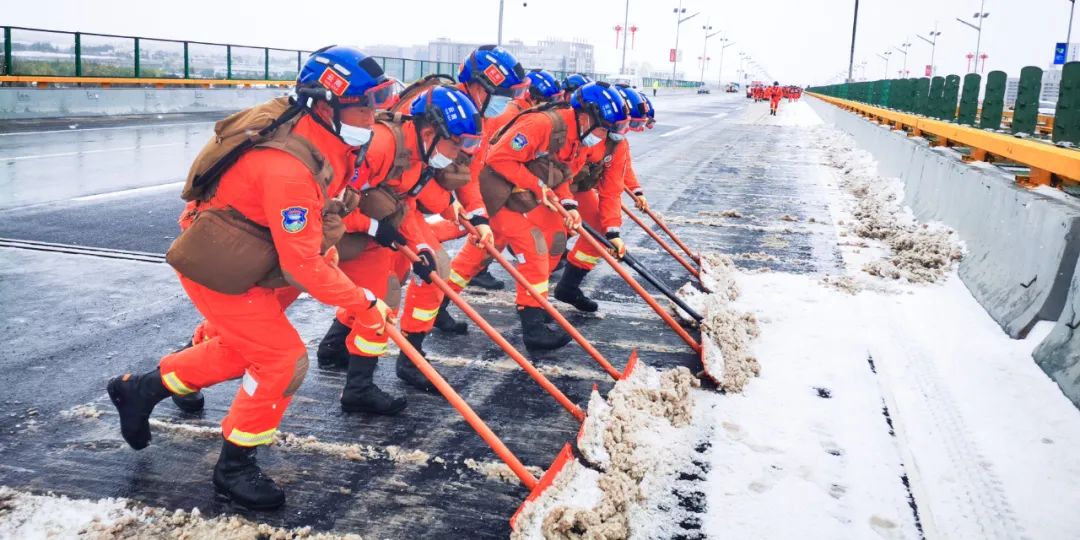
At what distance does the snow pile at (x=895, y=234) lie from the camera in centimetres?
746

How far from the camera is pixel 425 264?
4.47m

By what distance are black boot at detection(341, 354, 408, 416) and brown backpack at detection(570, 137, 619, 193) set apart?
270cm

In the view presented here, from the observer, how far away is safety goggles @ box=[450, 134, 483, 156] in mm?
4402

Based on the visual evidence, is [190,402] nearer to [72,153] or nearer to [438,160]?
[438,160]

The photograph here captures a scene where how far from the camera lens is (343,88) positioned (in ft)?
11.4

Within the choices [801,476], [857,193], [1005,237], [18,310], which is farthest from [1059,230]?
[857,193]

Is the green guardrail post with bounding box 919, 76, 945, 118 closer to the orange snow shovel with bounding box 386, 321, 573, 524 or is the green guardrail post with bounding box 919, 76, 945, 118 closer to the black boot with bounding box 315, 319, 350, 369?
the black boot with bounding box 315, 319, 350, 369

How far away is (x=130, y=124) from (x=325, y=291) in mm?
18902

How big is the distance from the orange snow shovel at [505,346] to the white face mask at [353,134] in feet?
3.06

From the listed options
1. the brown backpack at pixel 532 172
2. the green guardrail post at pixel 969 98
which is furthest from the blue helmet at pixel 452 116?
the green guardrail post at pixel 969 98

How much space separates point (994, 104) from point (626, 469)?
25.4 feet

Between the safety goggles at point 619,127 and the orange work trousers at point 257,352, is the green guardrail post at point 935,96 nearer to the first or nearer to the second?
the safety goggles at point 619,127

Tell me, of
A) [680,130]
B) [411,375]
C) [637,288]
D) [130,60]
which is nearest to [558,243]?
[637,288]

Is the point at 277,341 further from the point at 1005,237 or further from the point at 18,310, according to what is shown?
the point at 1005,237
